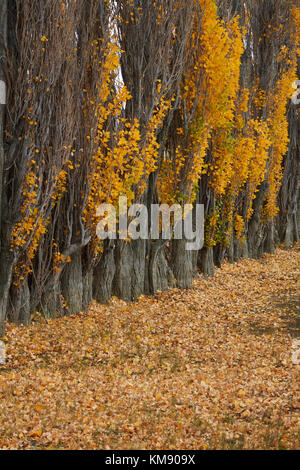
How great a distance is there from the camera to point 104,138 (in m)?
9.87

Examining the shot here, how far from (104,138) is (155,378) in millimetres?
4703

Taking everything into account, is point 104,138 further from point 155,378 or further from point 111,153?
point 155,378

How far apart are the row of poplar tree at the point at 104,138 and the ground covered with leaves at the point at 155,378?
871 millimetres

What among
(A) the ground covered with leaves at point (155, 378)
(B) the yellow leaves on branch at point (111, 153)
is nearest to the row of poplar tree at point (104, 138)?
(B) the yellow leaves on branch at point (111, 153)

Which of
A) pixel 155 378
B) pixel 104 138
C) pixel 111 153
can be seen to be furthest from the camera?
pixel 111 153

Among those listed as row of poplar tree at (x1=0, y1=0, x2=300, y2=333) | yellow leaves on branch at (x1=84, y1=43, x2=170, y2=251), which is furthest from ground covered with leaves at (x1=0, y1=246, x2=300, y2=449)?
yellow leaves on branch at (x1=84, y1=43, x2=170, y2=251)

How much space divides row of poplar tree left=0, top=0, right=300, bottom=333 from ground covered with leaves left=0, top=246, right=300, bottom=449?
34.3 inches

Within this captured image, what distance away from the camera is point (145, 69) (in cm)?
1110

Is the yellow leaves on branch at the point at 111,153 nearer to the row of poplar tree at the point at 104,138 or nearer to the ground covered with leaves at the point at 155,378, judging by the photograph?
the row of poplar tree at the point at 104,138

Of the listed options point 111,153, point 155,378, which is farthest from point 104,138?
point 155,378

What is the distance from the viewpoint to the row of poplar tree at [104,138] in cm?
858

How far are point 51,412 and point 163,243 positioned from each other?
6.78 meters

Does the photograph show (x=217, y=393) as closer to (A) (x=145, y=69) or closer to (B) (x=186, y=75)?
(A) (x=145, y=69)

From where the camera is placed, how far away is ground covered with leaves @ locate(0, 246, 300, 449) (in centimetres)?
546
